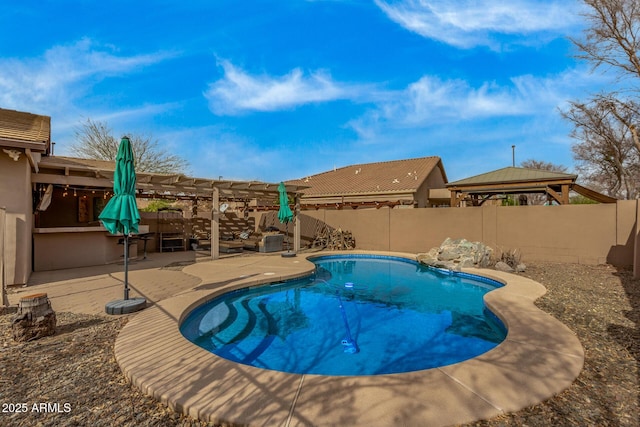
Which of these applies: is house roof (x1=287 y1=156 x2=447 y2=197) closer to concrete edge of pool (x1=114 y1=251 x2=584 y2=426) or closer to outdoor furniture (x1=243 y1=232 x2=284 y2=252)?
outdoor furniture (x1=243 y1=232 x2=284 y2=252)

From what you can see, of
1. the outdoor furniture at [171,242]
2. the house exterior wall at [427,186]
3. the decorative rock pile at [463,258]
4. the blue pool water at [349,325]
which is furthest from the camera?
the house exterior wall at [427,186]

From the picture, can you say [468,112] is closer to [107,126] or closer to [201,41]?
[201,41]

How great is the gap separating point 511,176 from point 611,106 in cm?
824

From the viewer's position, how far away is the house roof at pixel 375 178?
760 inches

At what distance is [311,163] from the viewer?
3011cm

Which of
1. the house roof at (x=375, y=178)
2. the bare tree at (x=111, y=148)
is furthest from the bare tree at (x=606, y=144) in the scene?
the bare tree at (x=111, y=148)

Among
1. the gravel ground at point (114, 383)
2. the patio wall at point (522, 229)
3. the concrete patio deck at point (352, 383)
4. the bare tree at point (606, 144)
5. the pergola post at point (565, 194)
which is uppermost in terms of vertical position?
the bare tree at point (606, 144)

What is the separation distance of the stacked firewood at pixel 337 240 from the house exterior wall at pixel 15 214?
37.6ft

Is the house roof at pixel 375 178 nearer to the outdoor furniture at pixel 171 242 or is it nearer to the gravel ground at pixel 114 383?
the outdoor furniture at pixel 171 242

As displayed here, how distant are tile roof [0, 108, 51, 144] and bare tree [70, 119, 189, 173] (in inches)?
614

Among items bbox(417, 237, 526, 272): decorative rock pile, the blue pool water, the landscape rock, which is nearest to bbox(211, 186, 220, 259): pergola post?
the blue pool water

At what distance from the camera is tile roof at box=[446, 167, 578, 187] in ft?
39.7

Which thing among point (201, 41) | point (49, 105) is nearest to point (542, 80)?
point (201, 41)

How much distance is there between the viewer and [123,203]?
5.49 meters
